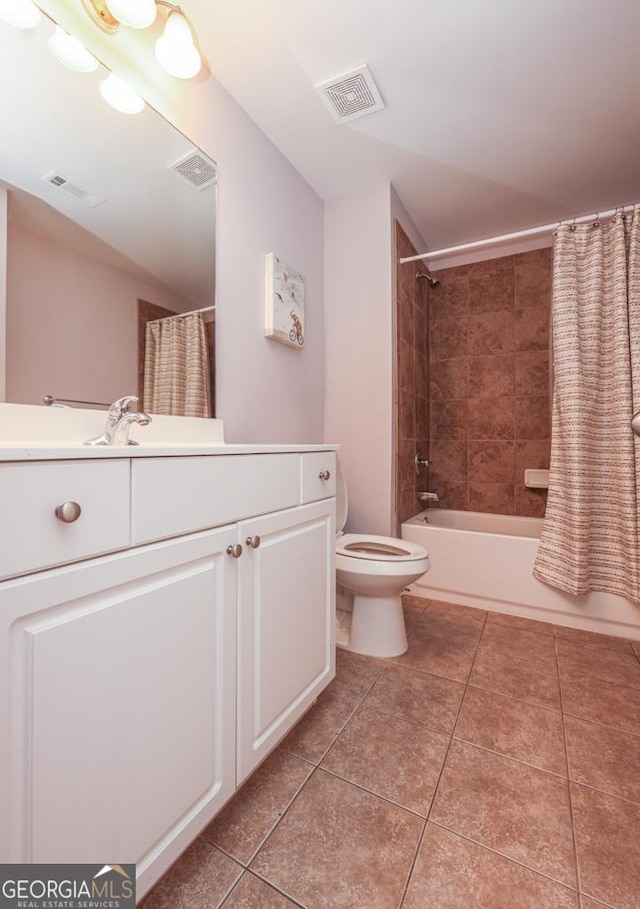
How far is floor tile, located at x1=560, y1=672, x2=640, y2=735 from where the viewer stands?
4.05ft

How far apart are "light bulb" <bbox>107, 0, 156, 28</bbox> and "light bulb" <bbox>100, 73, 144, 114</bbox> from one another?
128 millimetres

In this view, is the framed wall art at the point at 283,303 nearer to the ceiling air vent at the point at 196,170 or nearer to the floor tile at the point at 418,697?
the ceiling air vent at the point at 196,170

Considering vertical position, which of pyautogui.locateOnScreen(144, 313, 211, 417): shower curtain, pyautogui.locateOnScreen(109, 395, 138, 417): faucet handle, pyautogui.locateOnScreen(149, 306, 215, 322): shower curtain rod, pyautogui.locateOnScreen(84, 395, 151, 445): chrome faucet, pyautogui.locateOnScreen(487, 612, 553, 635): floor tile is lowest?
pyautogui.locateOnScreen(487, 612, 553, 635): floor tile

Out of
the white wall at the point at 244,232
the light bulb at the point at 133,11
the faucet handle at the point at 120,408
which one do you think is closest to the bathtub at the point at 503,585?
the white wall at the point at 244,232

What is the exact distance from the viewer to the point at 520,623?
74.2 inches

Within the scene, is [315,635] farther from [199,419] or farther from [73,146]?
[73,146]

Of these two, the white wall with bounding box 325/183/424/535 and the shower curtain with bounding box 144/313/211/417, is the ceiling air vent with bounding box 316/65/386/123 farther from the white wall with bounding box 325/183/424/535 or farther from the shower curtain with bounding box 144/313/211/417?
the shower curtain with bounding box 144/313/211/417

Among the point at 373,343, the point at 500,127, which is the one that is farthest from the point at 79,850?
the point at 500,127

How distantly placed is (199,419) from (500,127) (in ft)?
5.93

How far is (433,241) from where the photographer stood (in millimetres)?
2654

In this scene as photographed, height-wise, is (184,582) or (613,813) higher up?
(184,582)

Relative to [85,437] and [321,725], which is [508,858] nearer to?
[321,725]

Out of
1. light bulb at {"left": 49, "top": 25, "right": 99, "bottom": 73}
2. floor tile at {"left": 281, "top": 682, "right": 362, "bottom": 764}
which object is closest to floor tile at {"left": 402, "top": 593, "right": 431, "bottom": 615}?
floor tile at {"left": 281, "top": 682, "right": 362, "bottom": 764}

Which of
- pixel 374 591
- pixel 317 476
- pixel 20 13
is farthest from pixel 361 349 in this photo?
pixel 20 13
